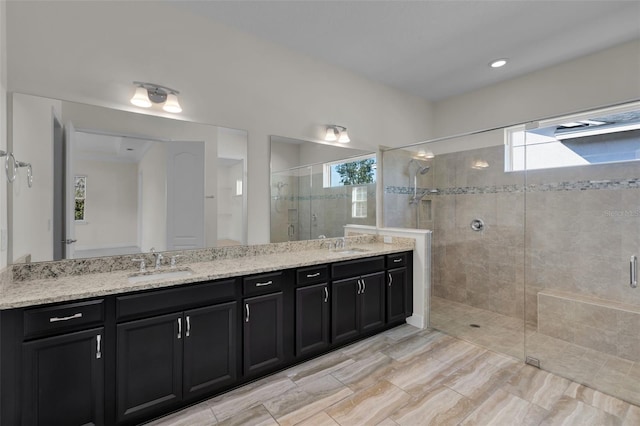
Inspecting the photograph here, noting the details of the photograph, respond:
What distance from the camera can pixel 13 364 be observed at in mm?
1476

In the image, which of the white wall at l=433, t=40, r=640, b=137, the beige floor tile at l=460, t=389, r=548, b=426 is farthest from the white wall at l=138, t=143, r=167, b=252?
the white wall at l=433, t=40, r=640, b=137

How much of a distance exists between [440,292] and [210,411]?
3243 mm

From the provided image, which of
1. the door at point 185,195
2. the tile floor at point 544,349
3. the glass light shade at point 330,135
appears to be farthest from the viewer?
the glass light shade at point 330,135

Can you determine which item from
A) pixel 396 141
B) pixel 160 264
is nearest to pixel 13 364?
pixel 160 264

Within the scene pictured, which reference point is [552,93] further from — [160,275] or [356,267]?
[160,275]

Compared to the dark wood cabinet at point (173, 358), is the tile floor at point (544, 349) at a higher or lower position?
lower

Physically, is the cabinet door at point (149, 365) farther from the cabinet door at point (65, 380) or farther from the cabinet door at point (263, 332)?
the cabinet door at point (263, 332)

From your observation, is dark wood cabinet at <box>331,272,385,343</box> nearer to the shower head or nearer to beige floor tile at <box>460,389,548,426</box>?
beige floor tile at <box>460,389,548,426</box>

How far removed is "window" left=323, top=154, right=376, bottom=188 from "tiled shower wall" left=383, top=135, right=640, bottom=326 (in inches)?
10.0

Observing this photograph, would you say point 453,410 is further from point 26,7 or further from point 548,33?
point 26,7

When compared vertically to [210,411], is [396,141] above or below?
above

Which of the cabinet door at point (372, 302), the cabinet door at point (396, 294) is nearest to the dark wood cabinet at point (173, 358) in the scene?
the cabinet door at point (372, 302)

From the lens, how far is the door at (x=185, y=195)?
2.46 metres

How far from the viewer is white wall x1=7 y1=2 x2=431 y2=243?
6.59 ft
